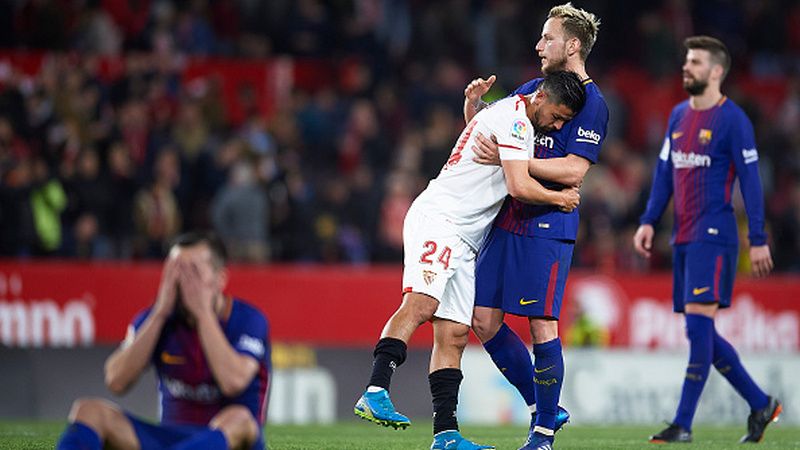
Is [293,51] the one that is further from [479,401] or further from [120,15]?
[479,401]

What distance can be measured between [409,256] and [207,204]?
8191 mm

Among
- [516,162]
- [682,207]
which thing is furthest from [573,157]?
[682,207]

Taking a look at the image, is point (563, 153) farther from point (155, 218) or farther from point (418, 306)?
point (155, 218)

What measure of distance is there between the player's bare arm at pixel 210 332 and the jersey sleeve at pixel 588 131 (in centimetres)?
288

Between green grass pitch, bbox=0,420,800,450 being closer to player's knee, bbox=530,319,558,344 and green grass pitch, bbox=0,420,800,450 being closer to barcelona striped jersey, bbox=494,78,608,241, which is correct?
player's knee, bbox=530,319,558,344

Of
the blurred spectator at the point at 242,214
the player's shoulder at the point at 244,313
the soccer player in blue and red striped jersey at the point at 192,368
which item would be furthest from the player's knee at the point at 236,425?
the blurred spectator at the point at 242,214

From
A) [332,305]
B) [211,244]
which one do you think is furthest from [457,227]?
[332,305]

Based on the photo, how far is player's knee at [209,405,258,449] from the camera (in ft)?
19.3

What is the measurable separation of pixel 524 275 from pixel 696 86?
2638 mm

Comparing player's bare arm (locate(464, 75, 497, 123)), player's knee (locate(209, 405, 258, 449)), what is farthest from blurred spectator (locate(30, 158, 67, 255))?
player's knee (locate(209, 405, 258, 449))

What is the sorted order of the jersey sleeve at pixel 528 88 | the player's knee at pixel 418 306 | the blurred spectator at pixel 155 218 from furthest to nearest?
1. the blurred spectator at pixel 155 218
2. the jersey sleeve at pixel 528 88
3. the player's knee at pixel 418 306

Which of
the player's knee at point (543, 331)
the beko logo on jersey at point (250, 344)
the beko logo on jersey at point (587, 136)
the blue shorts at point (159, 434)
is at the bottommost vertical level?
the blue shorts at point (159, 434)

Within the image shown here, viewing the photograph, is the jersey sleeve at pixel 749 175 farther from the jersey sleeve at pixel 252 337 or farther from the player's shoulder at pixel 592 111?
the jersey sleeve at pixel 252 337

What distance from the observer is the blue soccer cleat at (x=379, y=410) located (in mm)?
Answer: 7434
